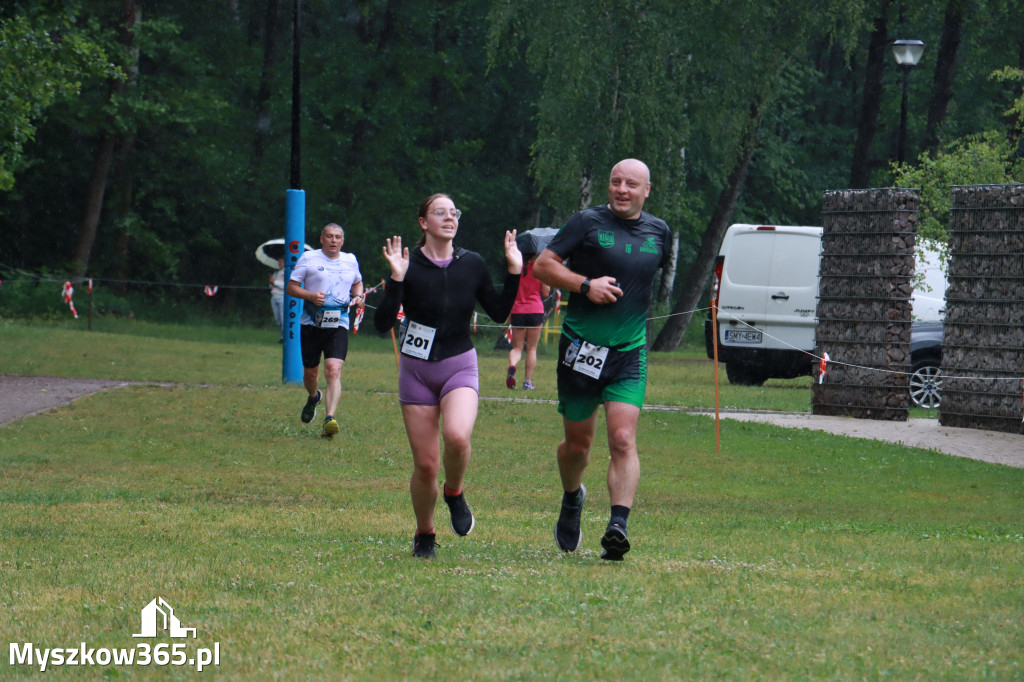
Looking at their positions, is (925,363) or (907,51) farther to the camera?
(907,51)

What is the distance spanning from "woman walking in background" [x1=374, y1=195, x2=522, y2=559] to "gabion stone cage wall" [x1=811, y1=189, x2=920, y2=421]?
11.4m

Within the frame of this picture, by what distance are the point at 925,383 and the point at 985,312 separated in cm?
314

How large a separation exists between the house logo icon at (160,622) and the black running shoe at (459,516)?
7.58 feet

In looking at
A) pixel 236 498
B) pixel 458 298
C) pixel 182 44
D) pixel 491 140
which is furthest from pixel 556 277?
pixel 491 140

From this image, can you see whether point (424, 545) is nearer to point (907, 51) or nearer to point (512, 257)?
point (512, 257)

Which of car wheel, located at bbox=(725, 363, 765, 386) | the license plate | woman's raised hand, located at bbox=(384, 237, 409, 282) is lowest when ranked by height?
car wheel, located at bbox=(725, 363, 765, 386)

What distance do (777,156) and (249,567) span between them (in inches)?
1576

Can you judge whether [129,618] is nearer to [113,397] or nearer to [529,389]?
[113,397]

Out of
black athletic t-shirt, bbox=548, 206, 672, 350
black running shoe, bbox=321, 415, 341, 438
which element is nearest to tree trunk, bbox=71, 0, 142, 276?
black running shoe, bbox=321, 415, 341, 438

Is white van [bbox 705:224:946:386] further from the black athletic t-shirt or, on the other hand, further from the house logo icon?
the house logo icon

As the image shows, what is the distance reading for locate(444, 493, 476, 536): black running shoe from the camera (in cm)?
759

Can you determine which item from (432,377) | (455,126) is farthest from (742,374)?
(455,126)

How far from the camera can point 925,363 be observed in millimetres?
19453

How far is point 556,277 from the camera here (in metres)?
7.21
